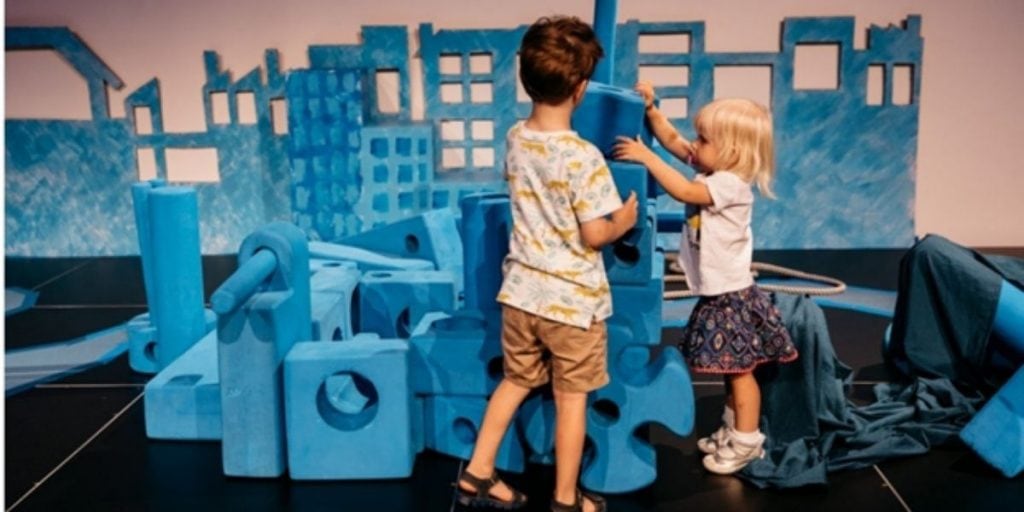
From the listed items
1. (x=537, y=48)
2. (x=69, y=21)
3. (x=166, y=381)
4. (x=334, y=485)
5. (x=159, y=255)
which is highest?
Result: (x=69, y=21)

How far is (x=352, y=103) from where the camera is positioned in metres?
4.57

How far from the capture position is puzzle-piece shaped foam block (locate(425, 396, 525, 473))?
6.98 ft

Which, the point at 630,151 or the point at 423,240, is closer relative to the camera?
the point at 630,151

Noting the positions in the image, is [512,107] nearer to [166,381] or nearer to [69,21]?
[69,21]

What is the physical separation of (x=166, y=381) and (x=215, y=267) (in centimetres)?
235

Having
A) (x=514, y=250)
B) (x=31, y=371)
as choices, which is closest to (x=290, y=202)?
(x=31, y=371)

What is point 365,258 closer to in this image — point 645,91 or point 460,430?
point 460,430

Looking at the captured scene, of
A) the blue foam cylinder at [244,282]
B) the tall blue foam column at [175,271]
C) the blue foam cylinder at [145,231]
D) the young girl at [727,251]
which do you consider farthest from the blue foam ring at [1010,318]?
the blue foam cylinder at [145,231]

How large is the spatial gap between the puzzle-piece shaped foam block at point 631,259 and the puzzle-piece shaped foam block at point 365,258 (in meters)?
1.32

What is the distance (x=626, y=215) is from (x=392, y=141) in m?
2.94

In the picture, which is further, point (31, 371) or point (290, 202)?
point (290, 202)

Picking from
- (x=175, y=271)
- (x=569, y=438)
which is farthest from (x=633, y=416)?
(x=175, y=271)

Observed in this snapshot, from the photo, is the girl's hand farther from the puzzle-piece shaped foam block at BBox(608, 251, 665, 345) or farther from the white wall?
the white wall

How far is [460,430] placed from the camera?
86.0 inches
